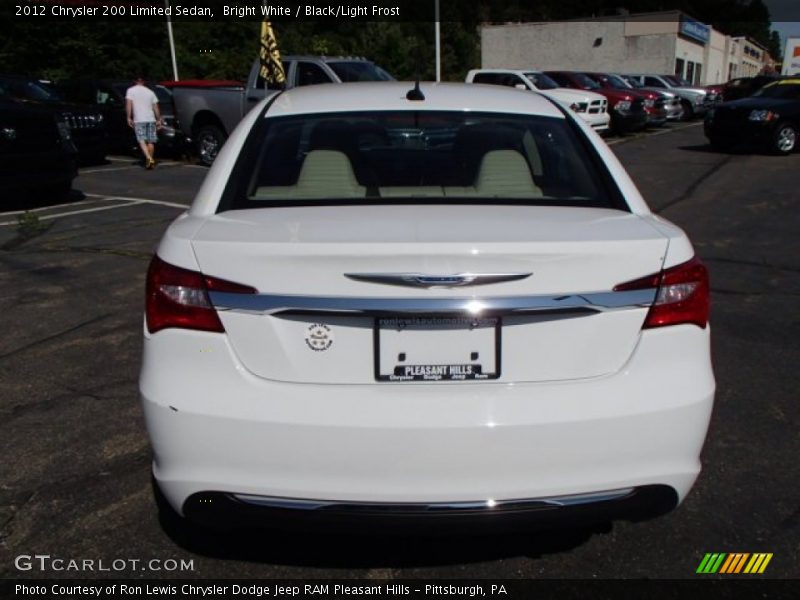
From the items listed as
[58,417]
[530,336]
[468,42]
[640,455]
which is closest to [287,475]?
[530,336]

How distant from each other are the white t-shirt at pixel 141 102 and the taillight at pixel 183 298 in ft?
41.4

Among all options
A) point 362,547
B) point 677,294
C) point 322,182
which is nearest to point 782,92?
point 322,182

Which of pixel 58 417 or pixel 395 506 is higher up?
pixel 395 506

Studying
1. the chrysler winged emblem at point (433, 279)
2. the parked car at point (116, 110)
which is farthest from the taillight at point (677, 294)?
the parked car at point (116, 110)

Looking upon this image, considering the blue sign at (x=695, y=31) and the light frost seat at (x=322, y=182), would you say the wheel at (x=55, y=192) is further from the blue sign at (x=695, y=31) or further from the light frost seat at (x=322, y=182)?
the blue sign at (x=695, y=31)

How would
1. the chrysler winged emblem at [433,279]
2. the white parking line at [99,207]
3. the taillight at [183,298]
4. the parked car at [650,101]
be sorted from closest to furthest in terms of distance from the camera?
the chrysler winged emblem at [433,279] → the taillight at [183,298] → the white parking line at [99,207] → the parked car at [650,101]

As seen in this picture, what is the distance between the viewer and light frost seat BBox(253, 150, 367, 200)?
111 inches

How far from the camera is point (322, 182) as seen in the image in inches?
113

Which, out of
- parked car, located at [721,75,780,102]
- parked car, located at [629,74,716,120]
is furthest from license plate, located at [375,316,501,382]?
parked car, located at [721,75,780,102]

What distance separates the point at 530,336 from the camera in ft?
7.04

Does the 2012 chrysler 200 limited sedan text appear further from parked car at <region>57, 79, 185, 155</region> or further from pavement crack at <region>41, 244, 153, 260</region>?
parked car at <region>57, 79, 185, 155</region>

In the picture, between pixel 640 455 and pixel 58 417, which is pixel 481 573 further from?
pixel 58 417

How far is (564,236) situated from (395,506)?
914mm

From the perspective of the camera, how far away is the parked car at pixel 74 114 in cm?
1337
